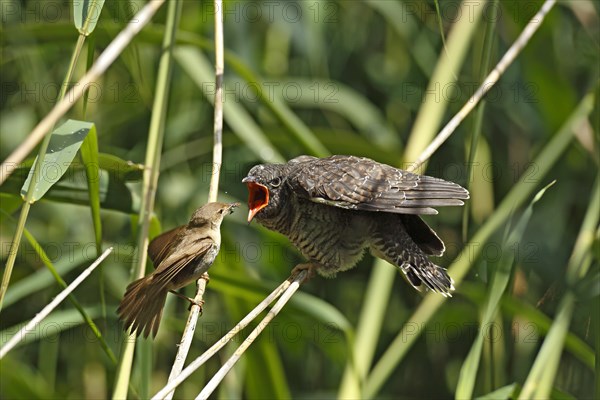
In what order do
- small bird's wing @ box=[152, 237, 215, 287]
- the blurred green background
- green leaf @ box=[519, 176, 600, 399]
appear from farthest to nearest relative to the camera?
the blurred green background → green leaf @ box=[519, 176, 600, 399] → small bird's wing @ box=[152, 237, 215, 287]

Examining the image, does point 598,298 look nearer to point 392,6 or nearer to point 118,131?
point 392,6

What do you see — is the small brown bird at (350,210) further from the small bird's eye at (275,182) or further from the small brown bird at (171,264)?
the small brown bird at (171,264)

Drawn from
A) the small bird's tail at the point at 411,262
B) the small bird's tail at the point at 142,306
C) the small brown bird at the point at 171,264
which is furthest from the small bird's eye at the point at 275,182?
the small bird's tail at the point at 142,306

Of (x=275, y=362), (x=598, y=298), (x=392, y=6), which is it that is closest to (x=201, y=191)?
(x=275, y=362)

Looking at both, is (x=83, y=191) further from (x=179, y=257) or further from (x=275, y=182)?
(x=275, y=182)

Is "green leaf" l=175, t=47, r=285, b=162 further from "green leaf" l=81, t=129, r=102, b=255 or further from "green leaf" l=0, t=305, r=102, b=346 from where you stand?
"green leaf" l=81, t=129, r=102, b=255

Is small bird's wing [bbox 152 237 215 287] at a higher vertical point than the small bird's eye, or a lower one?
lower

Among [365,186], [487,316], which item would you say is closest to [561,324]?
[487,316]

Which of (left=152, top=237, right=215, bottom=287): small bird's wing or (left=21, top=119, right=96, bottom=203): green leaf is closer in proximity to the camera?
(left=21, top=119, right=96, bottom=203): green leaf

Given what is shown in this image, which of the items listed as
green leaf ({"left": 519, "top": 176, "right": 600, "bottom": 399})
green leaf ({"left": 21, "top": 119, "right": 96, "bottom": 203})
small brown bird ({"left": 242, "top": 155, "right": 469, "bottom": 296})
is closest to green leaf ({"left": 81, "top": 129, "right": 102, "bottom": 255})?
green leaf ({"left": 21, "top": 119, "right": 96, "bottom": 203})
